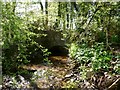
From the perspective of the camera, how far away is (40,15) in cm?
618

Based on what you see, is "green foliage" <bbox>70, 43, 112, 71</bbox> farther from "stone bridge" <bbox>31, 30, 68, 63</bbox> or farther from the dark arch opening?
the dark arch opening

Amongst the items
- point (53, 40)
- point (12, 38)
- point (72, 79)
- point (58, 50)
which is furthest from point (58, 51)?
point (12, 38)

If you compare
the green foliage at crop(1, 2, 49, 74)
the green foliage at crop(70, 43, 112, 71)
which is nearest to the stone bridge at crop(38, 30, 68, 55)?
the green foliage at crop(70, 43, 112, 71)

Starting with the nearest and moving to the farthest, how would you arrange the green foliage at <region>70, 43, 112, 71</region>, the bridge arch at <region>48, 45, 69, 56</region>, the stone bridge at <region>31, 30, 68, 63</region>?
the green foliage at <region>70, 43, 112, 71</region>, the stone bridge at <region>31, 30, 68, 63</region>, the bridge arch at <region>48, 45, 69, 56</region>

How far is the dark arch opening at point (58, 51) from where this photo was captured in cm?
651

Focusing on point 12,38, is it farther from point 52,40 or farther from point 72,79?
point 52,40

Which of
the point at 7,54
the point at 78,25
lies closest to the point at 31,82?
the point at 7,54

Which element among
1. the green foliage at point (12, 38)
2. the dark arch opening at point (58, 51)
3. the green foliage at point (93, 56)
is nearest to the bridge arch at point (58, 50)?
the dark arch opening at point (58, 51)

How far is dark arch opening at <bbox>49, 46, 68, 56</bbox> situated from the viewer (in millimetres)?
6512

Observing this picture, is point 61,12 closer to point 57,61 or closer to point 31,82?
point 57,61

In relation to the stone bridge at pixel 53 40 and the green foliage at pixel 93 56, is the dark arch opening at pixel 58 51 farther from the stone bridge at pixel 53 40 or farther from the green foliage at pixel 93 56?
the green foliage at pixel 93 56

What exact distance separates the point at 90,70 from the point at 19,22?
1.41 meters

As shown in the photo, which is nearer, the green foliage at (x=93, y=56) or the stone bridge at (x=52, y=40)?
the green foliage at (x=93, y=56)

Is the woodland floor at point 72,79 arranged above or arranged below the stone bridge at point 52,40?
below
